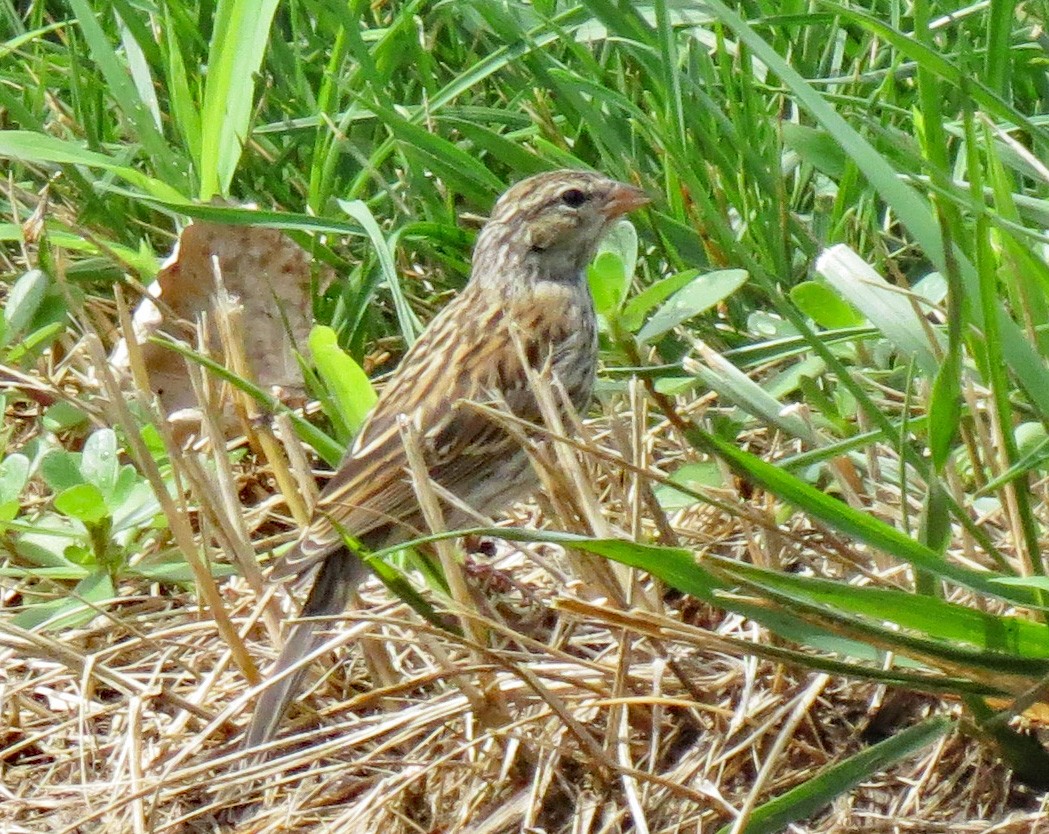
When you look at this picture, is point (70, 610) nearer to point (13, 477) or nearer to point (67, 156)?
point (13, 477)

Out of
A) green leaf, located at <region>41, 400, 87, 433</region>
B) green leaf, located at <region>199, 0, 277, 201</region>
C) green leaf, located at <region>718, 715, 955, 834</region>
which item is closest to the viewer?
green leaf, located at <region>718, 715, 955, 834</region>

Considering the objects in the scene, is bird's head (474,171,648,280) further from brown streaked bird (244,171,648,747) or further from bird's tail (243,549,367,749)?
bird's tail (243,549,367,749)

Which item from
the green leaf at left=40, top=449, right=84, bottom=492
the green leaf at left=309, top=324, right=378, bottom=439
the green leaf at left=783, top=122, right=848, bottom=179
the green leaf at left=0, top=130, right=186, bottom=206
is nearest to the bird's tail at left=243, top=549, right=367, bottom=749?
the green leaf at left=309, top=324, right=378, bottom=439

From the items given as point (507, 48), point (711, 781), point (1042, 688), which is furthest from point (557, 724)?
point (507, 48)

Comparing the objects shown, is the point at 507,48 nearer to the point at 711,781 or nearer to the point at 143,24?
the point at 143,24

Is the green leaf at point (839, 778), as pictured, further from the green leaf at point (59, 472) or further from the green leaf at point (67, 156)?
the green leaf at point (67, 156)

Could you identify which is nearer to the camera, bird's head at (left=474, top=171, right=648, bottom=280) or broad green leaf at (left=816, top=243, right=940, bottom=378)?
broad green leaf at (left=816, top=243, right=940, bottom=378)
